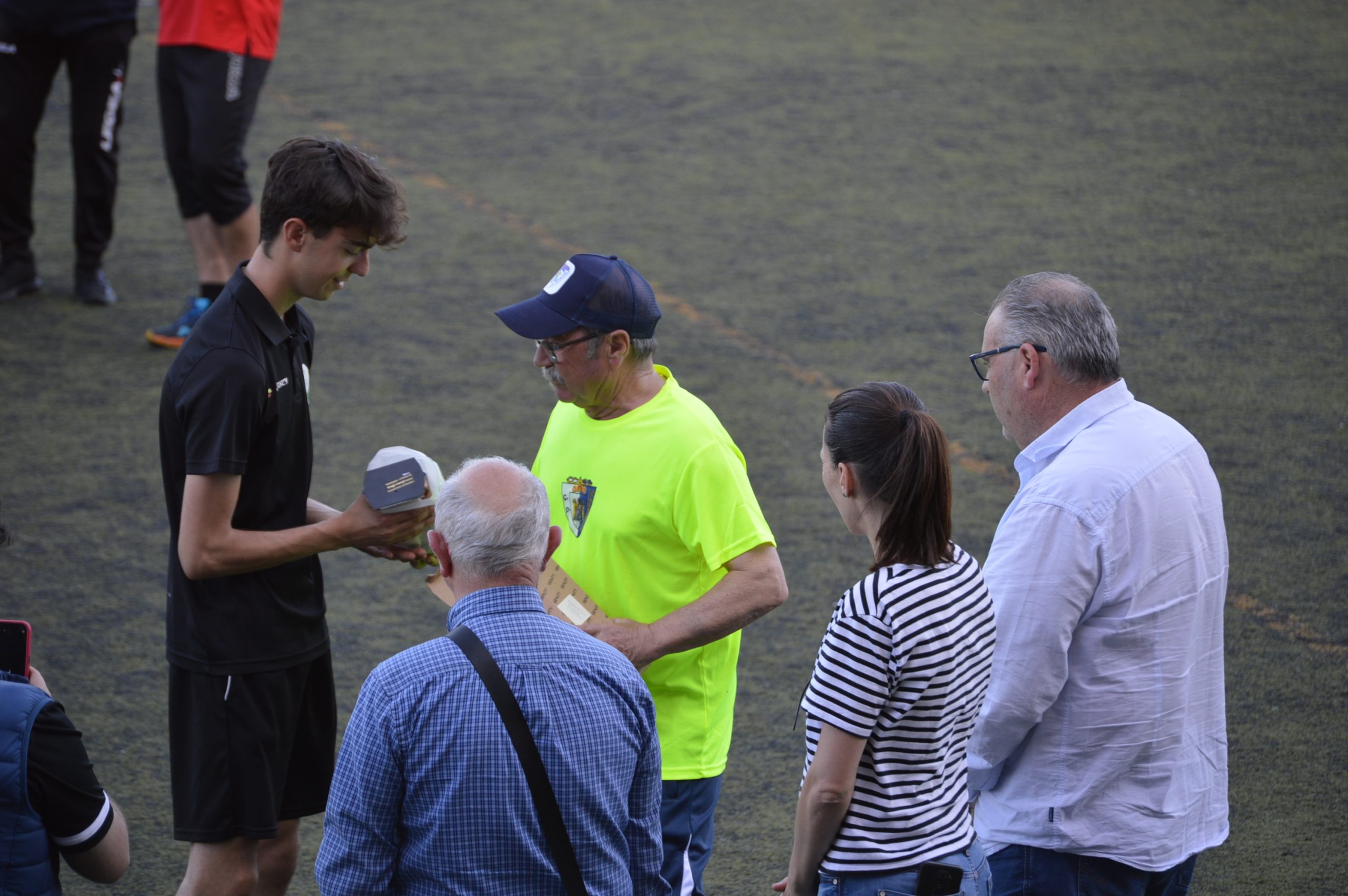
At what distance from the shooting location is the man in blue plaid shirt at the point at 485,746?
2.06 metres

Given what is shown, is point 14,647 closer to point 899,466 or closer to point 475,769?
point 475,769

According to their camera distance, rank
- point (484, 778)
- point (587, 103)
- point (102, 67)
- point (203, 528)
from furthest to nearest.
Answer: point (587, 103), point (102, 67), point (203, 528), point (484, 778)

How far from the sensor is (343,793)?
Result: 2.08m

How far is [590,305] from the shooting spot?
2914mm

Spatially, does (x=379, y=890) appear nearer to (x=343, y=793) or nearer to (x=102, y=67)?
(x=343, y=793)

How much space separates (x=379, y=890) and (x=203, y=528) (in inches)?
38.7

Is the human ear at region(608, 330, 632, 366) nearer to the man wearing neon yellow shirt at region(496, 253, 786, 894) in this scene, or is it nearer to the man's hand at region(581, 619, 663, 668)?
the man wearing neon yellow shirt at region(496, 253, 786, 894)

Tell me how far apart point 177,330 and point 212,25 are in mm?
1628

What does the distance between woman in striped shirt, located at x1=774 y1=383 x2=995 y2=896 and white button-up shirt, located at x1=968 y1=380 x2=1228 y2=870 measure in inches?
3.8

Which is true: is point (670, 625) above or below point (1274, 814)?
above

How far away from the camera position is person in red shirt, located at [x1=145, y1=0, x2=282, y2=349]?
6555 mm

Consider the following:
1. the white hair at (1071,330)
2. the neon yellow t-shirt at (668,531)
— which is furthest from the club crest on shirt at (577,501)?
the white hair at (1071,330)

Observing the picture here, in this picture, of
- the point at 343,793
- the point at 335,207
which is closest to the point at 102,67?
the point at 335,207

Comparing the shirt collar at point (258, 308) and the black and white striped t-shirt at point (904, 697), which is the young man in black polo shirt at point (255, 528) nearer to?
the shirt collar at point (258, 308)
